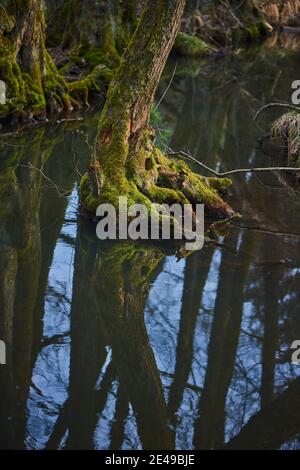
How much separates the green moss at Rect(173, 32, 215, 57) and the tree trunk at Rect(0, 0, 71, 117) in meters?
12.0

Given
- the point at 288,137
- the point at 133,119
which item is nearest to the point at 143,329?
the point at 133,119

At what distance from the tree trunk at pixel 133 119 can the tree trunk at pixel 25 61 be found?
17.3 ft

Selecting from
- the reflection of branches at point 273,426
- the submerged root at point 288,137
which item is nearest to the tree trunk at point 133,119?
the submerged root at point 288,137

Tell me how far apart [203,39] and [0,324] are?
2513 centimetres

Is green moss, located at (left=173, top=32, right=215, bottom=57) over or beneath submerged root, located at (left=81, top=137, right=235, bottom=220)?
over

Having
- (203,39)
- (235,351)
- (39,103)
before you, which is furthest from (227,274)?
(203,39)

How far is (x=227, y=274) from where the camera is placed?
7492mm

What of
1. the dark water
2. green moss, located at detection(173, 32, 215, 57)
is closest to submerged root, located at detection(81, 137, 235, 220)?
the dark water

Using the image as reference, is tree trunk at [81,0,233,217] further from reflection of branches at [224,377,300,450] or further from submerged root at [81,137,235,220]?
reflection of branches at [224,377,300,450]

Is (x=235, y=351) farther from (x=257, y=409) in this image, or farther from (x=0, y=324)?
(x=0, y=324)

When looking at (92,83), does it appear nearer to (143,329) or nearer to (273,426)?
(143,329)

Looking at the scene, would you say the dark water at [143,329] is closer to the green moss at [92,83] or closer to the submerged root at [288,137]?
the submerged root at [288,137]

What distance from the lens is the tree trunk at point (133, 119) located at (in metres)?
8.47

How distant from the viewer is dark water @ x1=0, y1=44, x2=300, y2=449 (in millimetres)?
4617
